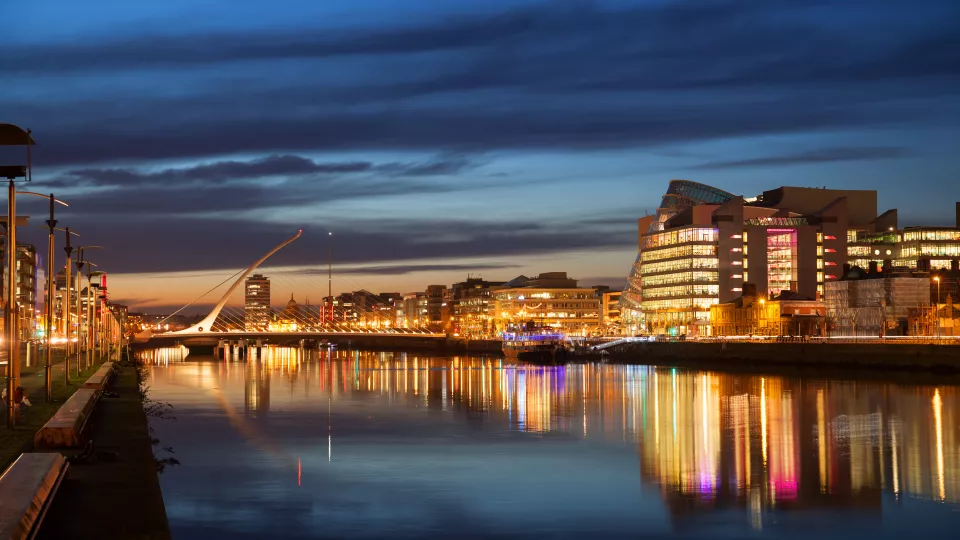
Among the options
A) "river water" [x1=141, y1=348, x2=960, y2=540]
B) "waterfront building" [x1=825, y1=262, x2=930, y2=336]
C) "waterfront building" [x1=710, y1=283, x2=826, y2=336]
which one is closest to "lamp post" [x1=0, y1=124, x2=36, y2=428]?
"river water" [x1=141, y1=348, x2=960, y2=540]

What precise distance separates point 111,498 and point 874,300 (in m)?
139

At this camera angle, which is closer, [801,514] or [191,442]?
[801,514]

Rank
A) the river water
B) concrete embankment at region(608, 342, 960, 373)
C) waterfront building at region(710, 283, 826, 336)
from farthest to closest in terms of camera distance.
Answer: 1. waterfront building at region(710, 283, 826, 336)
2. concrete embankment at region(608, 342, 960, 373)
3. the river water

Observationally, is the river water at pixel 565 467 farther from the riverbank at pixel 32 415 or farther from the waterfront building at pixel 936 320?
the waterfront building at pixel 936 320

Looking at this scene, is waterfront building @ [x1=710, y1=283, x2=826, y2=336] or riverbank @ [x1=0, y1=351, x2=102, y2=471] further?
waterfront building @ [x1=710, y1=283, x2=826, y2=336]

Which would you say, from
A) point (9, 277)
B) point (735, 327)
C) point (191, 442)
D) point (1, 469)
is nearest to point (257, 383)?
point (191, 442)

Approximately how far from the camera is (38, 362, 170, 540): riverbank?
17.4 metres

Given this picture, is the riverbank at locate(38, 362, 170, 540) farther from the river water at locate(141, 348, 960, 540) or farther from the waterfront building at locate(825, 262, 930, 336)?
the waterfront building at locate(825, 262, 930, 336)

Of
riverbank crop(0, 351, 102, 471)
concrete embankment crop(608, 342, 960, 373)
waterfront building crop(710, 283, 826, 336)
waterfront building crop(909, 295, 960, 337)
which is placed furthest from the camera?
waterfront building crop(710, 283, 826, 336)

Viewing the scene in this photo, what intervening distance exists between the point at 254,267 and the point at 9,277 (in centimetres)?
15391

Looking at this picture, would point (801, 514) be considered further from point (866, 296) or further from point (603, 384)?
point (866, 296)

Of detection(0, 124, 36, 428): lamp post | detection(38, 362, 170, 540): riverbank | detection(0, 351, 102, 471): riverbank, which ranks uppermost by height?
detection(0, 124, 36, 428): lamp post

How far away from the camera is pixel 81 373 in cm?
6500

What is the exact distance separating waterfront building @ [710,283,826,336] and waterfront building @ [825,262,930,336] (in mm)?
2275
